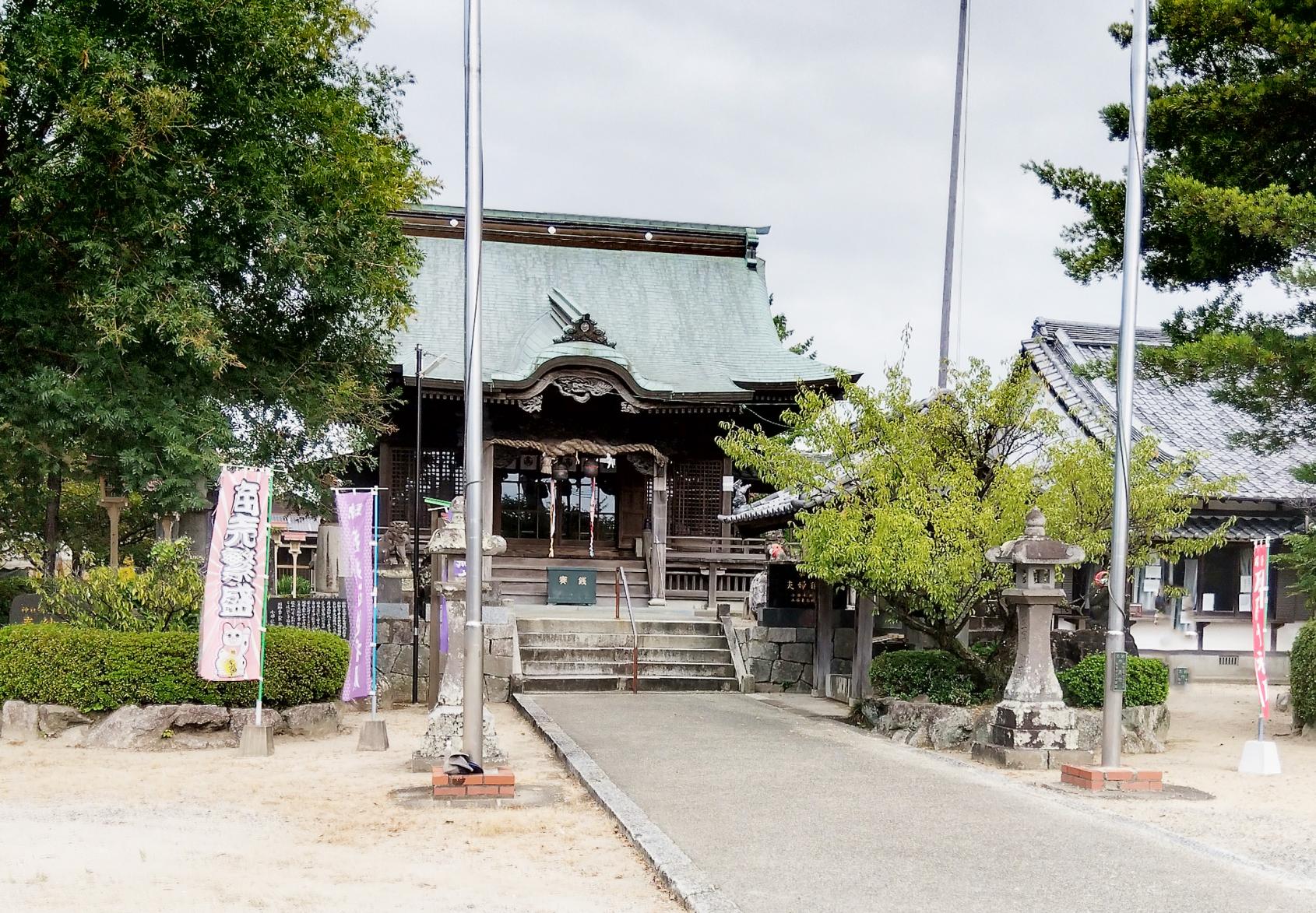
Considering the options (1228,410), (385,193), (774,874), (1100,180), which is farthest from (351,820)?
(1228,410)

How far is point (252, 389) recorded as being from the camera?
52.3ft

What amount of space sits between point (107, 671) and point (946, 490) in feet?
28.7

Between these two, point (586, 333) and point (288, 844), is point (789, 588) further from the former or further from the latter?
point (288, 844)

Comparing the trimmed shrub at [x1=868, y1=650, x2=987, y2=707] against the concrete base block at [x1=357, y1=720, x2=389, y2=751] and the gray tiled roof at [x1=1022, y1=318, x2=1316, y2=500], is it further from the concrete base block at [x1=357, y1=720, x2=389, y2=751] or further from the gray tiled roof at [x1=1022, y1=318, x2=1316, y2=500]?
the gray tiled roof at [x1=1022, y1=318, x2=1316, y2=500]

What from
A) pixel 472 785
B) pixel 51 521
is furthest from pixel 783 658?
pixel 51 521

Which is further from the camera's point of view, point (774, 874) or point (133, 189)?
point (133, 189)

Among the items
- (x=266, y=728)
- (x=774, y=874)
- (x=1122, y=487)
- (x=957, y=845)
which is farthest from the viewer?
(x=266, y=728)

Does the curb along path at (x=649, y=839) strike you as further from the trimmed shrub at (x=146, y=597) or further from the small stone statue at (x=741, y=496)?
the small stone statue at (x=741, y=496)

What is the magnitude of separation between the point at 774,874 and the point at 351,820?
10.6 feet

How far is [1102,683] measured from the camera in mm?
12109

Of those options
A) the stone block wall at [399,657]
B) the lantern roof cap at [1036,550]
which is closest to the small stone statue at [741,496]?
the stone block wall at [399,657]

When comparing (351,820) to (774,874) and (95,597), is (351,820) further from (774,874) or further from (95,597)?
(95,597)

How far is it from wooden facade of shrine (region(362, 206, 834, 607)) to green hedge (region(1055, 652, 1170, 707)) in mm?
12332

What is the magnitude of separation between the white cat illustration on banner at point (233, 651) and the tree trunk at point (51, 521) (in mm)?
8836
